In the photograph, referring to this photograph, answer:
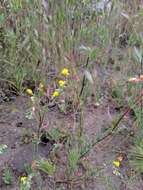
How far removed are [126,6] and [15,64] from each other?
0.85 meters

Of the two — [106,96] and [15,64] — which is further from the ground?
[15,64]

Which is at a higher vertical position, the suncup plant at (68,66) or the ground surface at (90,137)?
the suncup plant at (68,66)

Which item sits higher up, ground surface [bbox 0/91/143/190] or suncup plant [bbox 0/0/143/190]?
suncup plant [bbox 0/0/143/190]

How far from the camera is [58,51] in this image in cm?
228

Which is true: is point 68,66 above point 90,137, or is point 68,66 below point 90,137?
above

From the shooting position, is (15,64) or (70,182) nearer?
(70,182)

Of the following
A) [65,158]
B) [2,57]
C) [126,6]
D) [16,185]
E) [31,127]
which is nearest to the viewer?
[16,185]

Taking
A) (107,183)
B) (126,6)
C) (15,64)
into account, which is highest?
(126,6)

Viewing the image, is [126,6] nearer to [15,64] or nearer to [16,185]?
[15,64]

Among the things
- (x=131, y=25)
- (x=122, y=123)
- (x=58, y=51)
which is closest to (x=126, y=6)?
(x=131, y=25)

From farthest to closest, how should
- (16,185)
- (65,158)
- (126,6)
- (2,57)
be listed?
1. (126,6)
2. (2,57)
3. (65,158)
4. (16,185)

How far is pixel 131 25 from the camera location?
8.84 feet

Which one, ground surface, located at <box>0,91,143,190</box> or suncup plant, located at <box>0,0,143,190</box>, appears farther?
suncup plant, located at <box>0,0,143,190</box>

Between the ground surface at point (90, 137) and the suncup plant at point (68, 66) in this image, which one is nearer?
the ground surface at point (90, 137)
